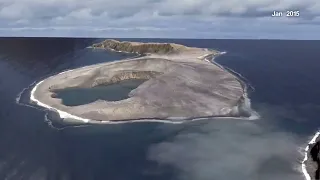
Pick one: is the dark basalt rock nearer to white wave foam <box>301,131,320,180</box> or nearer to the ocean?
white wave foam <box>301,131,320,180</box>

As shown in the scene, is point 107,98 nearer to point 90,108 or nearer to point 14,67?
point 90,108

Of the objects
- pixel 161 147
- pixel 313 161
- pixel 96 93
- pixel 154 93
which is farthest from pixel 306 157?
pixel 96 93

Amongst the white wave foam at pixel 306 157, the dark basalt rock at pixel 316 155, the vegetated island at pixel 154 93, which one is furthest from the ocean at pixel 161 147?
the vegetated island at pixel 154 93

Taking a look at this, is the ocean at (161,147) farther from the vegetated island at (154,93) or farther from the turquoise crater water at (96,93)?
the turquoise crater water at (96,93)

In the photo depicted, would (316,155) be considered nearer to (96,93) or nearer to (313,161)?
(313,161)

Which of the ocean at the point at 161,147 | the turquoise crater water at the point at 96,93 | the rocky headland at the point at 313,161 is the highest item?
the turquoise crater water at the point at 96,93

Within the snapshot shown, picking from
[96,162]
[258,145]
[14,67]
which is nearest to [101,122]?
[96,162]
